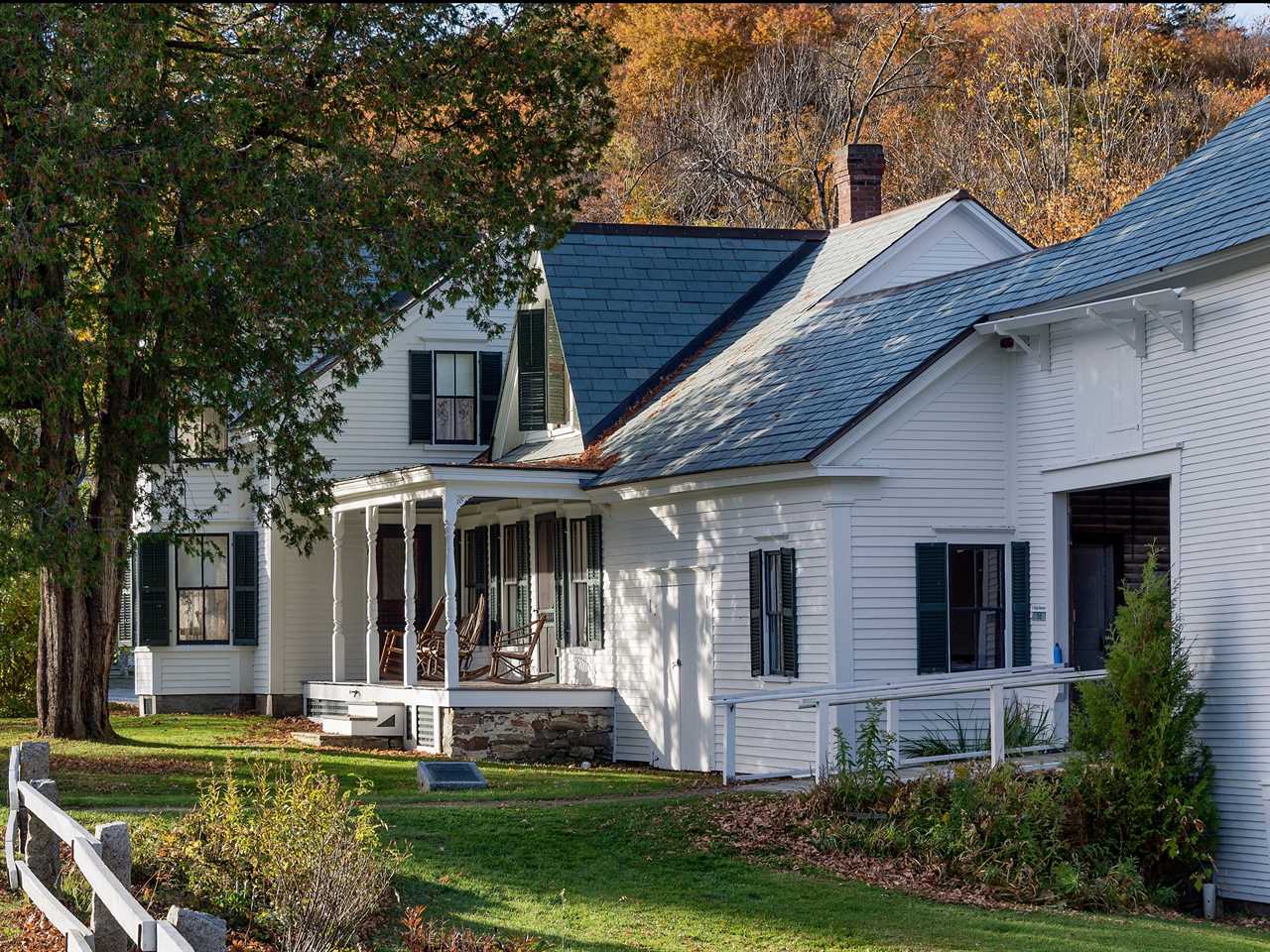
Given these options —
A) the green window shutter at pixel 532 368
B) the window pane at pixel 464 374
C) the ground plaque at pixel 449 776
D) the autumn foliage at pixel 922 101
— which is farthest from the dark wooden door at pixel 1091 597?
the autumn foliage at pixel 922 101

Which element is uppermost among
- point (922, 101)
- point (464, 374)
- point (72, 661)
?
point (922, 101)

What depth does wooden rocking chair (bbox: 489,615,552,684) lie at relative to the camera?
23.8m

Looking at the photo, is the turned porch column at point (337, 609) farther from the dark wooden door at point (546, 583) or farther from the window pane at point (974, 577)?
the window pane at point (974, 577)

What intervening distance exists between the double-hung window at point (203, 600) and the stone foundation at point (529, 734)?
8.91 m

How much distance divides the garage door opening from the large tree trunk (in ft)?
39.1

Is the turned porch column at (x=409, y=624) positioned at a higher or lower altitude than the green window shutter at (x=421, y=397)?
lower

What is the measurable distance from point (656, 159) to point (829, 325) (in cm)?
2416

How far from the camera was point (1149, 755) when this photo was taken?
592 inches

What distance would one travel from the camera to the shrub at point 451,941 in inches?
410

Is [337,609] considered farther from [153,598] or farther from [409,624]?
[153,598]

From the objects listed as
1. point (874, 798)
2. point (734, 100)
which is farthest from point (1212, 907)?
point (734, 100)

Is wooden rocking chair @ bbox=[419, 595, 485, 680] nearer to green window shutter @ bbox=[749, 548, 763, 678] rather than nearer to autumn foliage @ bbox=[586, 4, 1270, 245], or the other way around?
green window shutter @ bbox=[749, 548, 763, 678]

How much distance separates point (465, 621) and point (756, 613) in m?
8.10

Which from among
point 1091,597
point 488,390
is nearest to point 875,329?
point 1091,597
